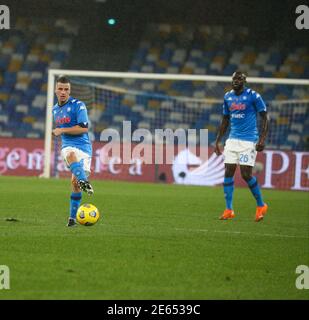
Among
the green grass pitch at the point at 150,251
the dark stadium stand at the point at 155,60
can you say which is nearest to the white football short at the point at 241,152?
the green grass pitch at the point at 150,251

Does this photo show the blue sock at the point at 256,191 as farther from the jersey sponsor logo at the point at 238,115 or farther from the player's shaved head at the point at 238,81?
the player's shaved head at the point at 238,81

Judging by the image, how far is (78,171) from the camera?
417 inches

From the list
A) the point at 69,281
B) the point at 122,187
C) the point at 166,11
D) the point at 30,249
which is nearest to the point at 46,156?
the point at 122,187

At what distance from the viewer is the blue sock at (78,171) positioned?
1056 centimetres

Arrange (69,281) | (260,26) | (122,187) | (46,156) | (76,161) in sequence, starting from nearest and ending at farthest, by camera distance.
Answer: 1. (69,281)
2. (76,161)
3. (122,187)
4. (46,156)
5. (260,26)

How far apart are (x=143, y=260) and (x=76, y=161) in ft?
9.27

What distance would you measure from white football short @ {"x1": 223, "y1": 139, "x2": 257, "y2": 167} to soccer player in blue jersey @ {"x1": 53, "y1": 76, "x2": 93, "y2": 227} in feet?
8.64

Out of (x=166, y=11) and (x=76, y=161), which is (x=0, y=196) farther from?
(x=166, y=11)

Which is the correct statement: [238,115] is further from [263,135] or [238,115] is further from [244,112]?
[263,135]

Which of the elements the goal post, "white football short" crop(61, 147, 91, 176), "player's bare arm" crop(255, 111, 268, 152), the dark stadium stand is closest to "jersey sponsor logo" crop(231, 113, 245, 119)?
"player's bare arm" crop(255, 111, 268, 152)

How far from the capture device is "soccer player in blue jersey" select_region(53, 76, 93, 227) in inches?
424

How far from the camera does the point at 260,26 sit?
28.4 m

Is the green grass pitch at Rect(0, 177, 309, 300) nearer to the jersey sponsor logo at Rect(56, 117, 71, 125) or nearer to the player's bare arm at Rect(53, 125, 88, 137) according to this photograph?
the player's bare arm at Rect(53, 125, 88, 137)

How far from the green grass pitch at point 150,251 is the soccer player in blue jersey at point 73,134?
19.2 inches
